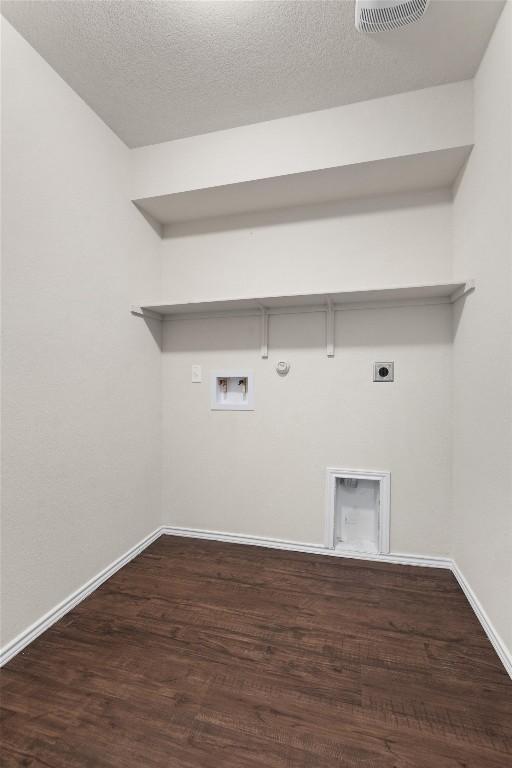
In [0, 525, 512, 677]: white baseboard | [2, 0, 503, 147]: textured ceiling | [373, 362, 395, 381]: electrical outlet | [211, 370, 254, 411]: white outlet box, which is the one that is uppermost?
[2, 0, 503, 147]: textured ceiling

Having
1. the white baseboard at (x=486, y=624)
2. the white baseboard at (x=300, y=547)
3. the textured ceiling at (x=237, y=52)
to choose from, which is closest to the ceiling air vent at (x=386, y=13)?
the textured ceiling at (x=237, y=52)

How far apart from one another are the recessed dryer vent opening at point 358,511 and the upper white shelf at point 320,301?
46.6 inches

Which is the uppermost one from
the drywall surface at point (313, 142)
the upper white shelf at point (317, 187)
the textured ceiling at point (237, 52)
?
the textured ceiling at point (237, 52)

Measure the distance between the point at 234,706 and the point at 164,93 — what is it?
2.97 metres

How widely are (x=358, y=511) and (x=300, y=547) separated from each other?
496 millimetres

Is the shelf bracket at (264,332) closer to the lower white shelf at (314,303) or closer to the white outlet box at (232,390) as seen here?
the lower white shelf at (314,303)

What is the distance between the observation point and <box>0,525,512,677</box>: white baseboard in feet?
4.99

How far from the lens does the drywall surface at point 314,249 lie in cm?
229

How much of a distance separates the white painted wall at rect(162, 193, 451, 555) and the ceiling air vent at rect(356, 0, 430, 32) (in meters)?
0.95

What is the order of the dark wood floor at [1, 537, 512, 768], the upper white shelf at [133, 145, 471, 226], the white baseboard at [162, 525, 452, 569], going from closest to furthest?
the dark wood floor at [1, 537, 512, 768] → the upper white shelf at [133, 145, 471, 226] → the white baseboard at [162, 525, 452, 569]

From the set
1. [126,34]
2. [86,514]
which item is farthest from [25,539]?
[126,34]

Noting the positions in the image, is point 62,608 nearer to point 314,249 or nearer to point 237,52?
point 314,249

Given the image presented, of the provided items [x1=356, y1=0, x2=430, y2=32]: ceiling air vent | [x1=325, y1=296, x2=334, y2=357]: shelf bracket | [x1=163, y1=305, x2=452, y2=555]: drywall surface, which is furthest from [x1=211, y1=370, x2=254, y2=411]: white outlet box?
[x1=356, y1=0, x2=430, y2=32]: ceiling air vent

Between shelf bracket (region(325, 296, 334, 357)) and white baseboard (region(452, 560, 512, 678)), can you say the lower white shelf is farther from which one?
white baseboard (region(452, 560, 512, 678))
